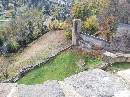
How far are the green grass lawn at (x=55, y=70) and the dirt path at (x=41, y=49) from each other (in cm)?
467

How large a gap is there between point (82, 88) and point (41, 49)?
26935 mm

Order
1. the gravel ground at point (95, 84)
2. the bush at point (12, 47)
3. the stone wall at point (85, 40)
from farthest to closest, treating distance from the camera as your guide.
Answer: the bush at point (12, 47), the stone wall at point (85, 40), the gravel ground at point (95, 84)

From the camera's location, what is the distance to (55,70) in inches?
1019

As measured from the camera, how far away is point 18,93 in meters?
9.17

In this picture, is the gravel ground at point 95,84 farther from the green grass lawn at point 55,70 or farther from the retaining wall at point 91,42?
the retaining wall at point 91,42

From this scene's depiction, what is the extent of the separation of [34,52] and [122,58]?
1515 centimetres

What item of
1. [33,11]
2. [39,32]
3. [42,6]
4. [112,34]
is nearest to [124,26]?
[112,34]

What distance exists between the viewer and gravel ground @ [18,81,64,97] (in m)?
8.98

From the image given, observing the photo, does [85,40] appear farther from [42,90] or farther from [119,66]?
[42,90]

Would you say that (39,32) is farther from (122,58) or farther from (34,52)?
(122,58)

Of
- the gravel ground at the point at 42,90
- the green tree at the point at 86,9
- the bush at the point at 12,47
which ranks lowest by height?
the bush at the point at 12,47

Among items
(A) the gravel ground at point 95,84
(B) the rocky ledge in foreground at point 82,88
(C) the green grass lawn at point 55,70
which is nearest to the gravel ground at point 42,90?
(B) the rocky ledge in foreground at point 82,88

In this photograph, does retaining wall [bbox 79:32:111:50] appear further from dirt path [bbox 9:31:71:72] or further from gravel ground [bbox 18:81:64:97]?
gravel ground [bbox 18:81:64:97]

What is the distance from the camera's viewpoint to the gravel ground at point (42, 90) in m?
8.98
